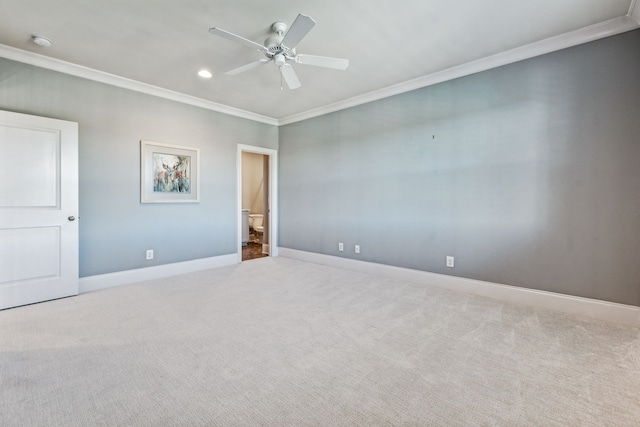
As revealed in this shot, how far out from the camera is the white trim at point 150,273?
11.4 feet

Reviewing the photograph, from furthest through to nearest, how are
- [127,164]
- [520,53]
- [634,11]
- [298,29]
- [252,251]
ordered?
1. [252,251]
2. [127,164]
3. [520,53]
4. [634,11]
5. [298,29]

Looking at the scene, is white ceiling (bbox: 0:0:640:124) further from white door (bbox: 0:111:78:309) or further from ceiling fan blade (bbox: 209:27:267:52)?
white door (bbox: 0:111:78:309)

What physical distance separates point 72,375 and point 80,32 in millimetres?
2918

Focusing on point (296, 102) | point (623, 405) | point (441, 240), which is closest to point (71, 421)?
point (623, 405)

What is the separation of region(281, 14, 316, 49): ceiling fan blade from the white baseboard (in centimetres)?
306

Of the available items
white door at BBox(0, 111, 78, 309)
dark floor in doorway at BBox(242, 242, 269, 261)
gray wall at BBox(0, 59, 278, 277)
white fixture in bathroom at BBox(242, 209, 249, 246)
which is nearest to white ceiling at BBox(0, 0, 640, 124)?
gray wall at BBox(0, 59, 278, 277)

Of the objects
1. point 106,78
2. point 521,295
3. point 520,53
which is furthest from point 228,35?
point 521,295

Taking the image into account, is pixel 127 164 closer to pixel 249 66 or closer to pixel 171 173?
pixel 171 173

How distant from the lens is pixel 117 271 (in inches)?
145

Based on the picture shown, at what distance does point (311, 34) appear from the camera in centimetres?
262

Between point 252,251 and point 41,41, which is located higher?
point 41,41

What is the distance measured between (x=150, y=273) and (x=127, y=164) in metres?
1.52

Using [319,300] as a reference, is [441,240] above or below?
above

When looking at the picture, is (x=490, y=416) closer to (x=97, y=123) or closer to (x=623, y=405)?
(x=623, y=405)
